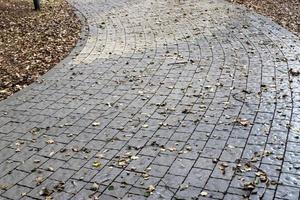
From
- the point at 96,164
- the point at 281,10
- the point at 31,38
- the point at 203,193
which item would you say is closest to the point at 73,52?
the point at 31,38

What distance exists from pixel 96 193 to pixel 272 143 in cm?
233

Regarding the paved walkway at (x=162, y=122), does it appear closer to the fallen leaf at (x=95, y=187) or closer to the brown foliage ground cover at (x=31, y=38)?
the fallen leaf at (x=95, y=187)

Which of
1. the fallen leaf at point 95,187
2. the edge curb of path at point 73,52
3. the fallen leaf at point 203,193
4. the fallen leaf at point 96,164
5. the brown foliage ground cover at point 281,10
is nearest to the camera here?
the fallen leaf at point 203,193

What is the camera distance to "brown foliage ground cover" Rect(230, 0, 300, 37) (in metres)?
10.7

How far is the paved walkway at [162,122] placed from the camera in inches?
177

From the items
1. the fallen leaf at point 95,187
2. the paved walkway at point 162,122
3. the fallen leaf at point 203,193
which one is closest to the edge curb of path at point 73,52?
the paved walkway at point 162,122

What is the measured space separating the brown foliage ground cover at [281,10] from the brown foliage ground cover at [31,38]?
555cm

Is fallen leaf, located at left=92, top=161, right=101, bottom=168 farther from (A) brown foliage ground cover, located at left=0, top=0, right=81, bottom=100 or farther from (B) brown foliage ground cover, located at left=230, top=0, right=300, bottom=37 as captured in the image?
(B) brown foliage ground cover, located at left=230, top=0, right=300, bottom=37

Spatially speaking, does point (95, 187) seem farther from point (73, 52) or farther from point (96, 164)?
point (73, 52)

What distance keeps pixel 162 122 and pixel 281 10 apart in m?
8.08

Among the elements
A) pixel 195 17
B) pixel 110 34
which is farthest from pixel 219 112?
pixel 195 17

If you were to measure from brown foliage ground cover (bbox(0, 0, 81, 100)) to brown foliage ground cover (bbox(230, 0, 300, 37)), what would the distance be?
555cm

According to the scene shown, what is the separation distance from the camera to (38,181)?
4691 millimetres

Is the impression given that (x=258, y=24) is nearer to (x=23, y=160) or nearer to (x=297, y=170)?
(x=297, y=170)
